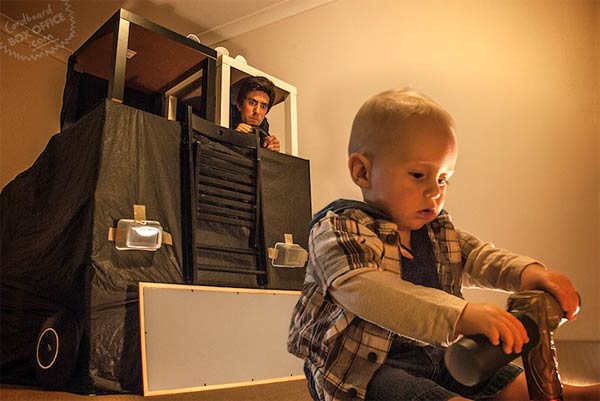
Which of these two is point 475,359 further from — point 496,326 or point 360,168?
point 360,168

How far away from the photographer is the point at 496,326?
0.49 meters

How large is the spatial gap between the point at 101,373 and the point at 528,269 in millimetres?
1186

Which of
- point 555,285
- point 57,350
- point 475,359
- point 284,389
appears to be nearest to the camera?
point 475,359

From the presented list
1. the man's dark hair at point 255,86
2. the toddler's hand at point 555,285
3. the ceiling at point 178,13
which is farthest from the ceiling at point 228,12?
the toddler's hand at point 555,285

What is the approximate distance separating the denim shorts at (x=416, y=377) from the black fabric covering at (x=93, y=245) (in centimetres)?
101

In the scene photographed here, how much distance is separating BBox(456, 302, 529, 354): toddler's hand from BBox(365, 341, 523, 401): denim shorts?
15 centimetres

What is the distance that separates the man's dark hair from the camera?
88.6 inches

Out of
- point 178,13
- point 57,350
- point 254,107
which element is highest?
point 178,13

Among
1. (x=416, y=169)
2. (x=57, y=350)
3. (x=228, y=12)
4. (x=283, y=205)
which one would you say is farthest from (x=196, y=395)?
(x=228, y=12)

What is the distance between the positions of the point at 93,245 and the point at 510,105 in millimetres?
1526

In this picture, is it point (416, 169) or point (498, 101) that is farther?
point (498, 101)

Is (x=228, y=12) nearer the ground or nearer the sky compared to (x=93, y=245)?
nearer the sky

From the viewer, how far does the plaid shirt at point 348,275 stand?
0.69m

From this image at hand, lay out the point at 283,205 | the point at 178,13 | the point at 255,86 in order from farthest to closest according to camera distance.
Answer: the point at 178,13
the point at 255,86
the point at 283,205
